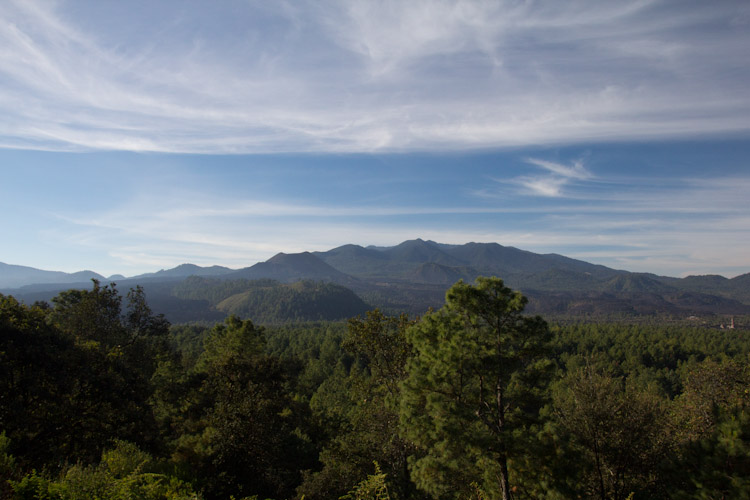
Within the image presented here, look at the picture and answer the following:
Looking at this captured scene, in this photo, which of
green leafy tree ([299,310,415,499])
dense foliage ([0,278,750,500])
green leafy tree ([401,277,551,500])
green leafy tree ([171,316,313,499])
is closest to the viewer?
dense foliage ([0,278,750,500])

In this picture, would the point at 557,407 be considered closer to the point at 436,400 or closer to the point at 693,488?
the point at 693,488

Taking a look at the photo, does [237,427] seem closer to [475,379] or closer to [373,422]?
[373,422]

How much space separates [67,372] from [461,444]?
47.5ft

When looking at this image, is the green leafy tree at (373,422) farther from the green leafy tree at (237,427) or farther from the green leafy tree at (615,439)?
the green leafy tree at (615,439)

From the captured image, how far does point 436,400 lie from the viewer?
12938 mm

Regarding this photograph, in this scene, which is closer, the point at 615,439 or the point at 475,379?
the point at 475,379

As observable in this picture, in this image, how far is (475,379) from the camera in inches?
559

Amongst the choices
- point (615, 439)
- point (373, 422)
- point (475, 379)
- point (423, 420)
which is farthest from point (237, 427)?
point (615, 439)

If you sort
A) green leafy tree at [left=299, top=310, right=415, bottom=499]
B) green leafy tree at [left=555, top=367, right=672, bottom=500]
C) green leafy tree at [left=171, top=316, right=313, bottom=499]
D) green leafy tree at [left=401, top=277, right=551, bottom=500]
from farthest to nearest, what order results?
1. green leafy tree at [left=299, top=310, right=415, bottom=499]
2. green leafy tree at [left=171, top=316, right=313, bottom=499]
3. green leafy tree at [left=555, top=367, right=672, bottom=500]
4. green leafy tree at [left=401, top=277, right=551, bottom=500]

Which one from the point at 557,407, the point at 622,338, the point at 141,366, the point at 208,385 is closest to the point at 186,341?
the point at 141,366

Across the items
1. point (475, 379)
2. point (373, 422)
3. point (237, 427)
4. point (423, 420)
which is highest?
point (475, 379)

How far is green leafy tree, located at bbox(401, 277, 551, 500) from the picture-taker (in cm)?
1309

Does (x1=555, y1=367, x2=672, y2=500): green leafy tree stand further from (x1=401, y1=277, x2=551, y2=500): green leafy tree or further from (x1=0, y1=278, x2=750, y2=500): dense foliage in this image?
(x1=401, y1=277, x2=551, y2=500): green leafy tree

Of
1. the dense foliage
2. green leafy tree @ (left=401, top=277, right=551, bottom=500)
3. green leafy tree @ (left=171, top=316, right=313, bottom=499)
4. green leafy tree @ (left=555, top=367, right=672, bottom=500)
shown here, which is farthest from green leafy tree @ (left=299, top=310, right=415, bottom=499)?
green leafy tree @ (left=555, top=367, right=672, bottom=500)
